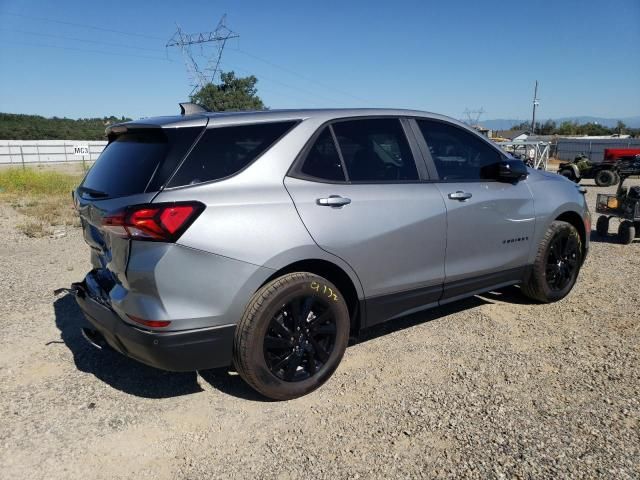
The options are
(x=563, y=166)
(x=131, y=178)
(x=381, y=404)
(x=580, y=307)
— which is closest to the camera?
(x=131, y=178)

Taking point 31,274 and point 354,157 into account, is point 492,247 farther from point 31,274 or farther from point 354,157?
point 31,274

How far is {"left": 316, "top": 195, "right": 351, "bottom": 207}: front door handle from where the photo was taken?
308 centimetres

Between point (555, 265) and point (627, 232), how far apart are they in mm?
3925

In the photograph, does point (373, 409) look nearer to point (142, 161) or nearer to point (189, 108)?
point (142, 161)

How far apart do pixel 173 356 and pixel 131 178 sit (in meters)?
1.03

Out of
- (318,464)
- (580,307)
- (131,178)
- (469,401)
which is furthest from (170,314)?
(580,307)

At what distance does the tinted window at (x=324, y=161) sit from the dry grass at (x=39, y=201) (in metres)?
7.28

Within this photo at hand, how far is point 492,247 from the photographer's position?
408cm

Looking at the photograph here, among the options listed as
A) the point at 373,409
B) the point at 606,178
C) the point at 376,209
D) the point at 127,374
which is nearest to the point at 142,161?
the point at 376,209

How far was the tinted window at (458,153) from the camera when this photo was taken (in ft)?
12.7

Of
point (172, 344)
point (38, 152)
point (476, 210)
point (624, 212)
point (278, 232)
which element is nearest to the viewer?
point (172, 344)

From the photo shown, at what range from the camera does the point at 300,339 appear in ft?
10.2

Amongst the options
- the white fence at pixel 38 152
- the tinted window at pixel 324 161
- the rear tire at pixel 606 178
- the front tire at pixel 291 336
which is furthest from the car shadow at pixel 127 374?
the white fence at pixel 38 152

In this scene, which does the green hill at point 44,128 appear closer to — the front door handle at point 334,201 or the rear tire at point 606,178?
the rear tire at point 606,178
